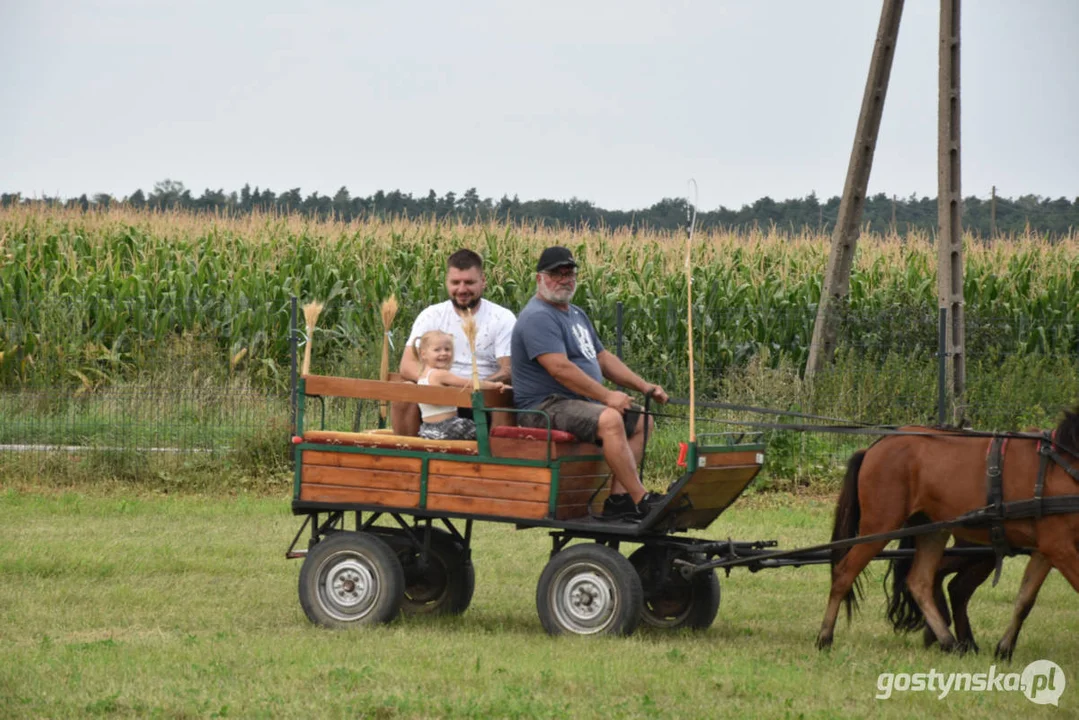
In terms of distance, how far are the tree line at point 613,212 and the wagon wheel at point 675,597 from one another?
44.3 feet

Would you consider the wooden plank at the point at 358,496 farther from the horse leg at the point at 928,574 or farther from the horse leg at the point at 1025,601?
the horse leg at the point at 1025,601

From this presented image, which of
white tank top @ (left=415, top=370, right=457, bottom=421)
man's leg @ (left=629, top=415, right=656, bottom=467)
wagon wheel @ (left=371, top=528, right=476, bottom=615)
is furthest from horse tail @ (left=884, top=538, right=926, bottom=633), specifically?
white tank top @ (left=415, top=370, right=457, bottom=421)

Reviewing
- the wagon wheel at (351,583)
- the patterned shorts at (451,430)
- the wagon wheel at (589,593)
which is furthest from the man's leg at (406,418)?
the wagon wheel at (589,593)

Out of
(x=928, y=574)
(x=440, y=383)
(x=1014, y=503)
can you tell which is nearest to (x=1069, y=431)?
(x=1014, y=503)

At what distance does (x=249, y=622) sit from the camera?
8.16 m

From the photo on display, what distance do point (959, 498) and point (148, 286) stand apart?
528 inches

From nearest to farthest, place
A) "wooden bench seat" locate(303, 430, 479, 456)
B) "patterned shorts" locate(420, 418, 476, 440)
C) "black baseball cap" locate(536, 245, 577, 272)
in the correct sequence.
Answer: "wooden bench seat" locate(303, 430, 479, 456)
"black baseball cap" locate(536, 245, 577, 272)
"patterned shorts" locate(420, 418, 476, 440)

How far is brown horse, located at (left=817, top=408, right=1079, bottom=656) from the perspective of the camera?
23.0 ft

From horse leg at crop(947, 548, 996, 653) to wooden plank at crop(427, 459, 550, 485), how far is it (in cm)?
237

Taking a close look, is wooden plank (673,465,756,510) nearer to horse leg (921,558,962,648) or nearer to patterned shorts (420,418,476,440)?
horse leg (921,558,962,648)

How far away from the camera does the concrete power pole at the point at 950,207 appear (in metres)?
14.3

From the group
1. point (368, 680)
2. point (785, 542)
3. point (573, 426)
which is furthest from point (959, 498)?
point (785, 542)

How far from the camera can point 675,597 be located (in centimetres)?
813

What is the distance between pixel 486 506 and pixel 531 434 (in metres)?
0.47
